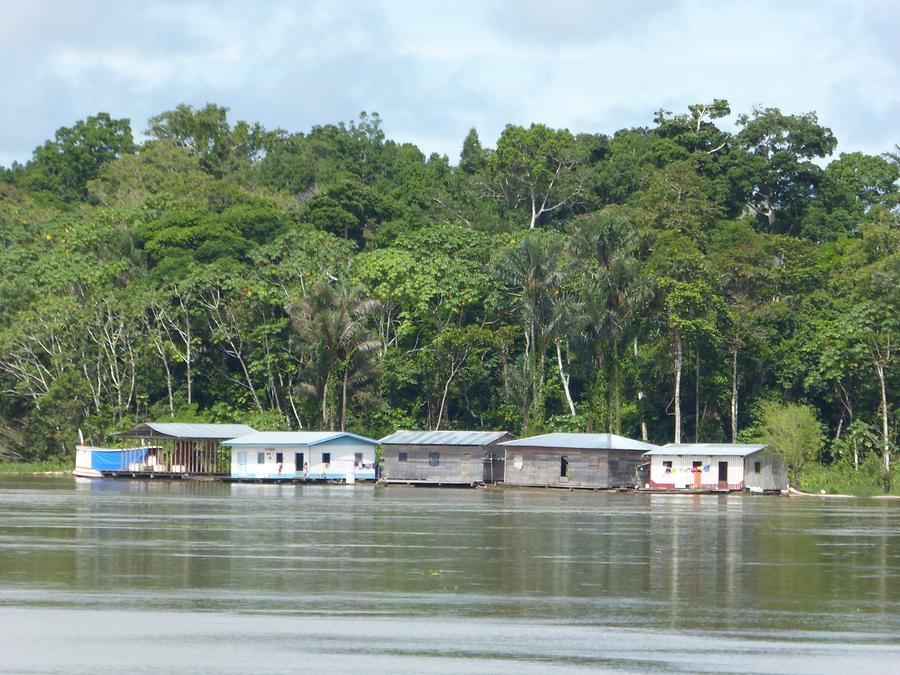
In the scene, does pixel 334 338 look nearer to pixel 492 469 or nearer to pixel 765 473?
pixel 492 469

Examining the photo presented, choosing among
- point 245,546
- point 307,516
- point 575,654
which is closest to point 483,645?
point 575,654

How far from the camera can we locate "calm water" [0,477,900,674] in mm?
17500

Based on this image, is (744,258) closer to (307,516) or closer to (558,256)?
(558,256)

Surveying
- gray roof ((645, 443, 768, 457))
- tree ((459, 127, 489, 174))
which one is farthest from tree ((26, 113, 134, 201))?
gray roof ((645, 443, 768, 457))

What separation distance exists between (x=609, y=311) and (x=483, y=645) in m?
49.5

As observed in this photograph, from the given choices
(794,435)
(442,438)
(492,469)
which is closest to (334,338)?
(442,438)

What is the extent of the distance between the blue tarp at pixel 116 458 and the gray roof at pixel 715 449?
1085 inches

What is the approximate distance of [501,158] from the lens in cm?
8831

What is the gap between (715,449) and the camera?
202 feet

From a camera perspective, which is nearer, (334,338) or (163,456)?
(334,338)

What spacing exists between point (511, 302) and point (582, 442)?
1189cm

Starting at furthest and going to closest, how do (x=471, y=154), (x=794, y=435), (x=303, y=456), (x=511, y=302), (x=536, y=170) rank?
(x=471, y=154)
(x=536, y=170)
(x=511, y=302)
(x=303, y=456)
(x=794, y=435)

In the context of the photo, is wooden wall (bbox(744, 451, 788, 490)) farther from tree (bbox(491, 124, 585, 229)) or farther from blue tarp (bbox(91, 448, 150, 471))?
blue tarp (bbox(91, 448, 150, 471))

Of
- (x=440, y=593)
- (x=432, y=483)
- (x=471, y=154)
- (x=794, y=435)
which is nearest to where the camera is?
(x=440, y=593)
